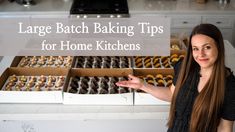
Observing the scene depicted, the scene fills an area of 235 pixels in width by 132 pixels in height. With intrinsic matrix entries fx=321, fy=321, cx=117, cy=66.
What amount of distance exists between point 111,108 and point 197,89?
Result: 0.50m

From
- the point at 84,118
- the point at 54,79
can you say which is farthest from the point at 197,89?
the point at 54,79

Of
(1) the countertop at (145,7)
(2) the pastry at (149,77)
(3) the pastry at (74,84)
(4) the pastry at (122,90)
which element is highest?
(1) the countertop at (145,7)

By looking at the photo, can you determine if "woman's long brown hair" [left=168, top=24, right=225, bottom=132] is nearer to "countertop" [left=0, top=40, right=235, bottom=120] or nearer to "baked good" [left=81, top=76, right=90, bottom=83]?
"countertop" [left=0, top=40, right=235, bottom=120]

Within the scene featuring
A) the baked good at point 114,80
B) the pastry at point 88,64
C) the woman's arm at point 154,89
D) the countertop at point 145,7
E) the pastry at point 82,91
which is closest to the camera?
the woman's arm at point 154,89

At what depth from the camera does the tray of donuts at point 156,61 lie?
2076 millimetres

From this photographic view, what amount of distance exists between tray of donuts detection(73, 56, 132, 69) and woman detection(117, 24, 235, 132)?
62 centimetres

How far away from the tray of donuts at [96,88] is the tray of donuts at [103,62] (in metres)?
0.11

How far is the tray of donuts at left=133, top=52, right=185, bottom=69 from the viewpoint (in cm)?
208

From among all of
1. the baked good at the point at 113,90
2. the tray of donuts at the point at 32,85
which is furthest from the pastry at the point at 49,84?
the baked good at the point at 113,90

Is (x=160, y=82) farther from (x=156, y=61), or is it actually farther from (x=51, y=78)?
(x=51, y=78)

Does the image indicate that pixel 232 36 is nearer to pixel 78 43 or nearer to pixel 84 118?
pixel 78 43

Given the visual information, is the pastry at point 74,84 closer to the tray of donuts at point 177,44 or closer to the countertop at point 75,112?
the countertop at point 75,112

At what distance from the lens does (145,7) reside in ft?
12.1

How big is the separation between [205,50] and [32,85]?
1042mm
